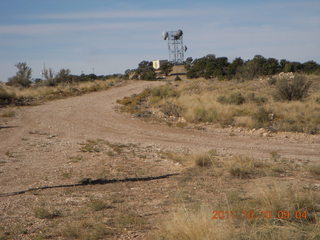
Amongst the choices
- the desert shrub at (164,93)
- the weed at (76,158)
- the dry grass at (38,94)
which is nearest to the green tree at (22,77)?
the dry grass at (38,94)

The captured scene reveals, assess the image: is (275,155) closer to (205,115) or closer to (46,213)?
(46,213)

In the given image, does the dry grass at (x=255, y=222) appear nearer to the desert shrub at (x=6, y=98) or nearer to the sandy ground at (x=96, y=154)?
the sandy ground at (x=96, y=154)

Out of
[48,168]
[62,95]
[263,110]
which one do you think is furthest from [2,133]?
[62,95]

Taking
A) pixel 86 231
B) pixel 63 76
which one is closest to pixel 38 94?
pixel 63 76

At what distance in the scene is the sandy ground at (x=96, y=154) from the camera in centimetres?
852

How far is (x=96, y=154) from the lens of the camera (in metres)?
12.0

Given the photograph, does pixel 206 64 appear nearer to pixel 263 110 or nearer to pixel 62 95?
pixel 62 95

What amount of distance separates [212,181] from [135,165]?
8.93 feet

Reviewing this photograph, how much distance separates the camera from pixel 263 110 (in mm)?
18594

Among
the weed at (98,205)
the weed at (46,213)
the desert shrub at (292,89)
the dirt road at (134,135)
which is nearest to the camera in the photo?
the weed at (46,213)

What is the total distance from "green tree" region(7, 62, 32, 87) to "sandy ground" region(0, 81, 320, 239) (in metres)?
27.2

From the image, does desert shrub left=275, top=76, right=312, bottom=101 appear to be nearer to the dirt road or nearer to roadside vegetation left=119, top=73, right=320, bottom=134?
roadside vegetation left=119, top=73, right=320, bottom=134

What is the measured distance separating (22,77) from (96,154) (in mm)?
40298

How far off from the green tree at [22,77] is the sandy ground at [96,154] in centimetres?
2721
